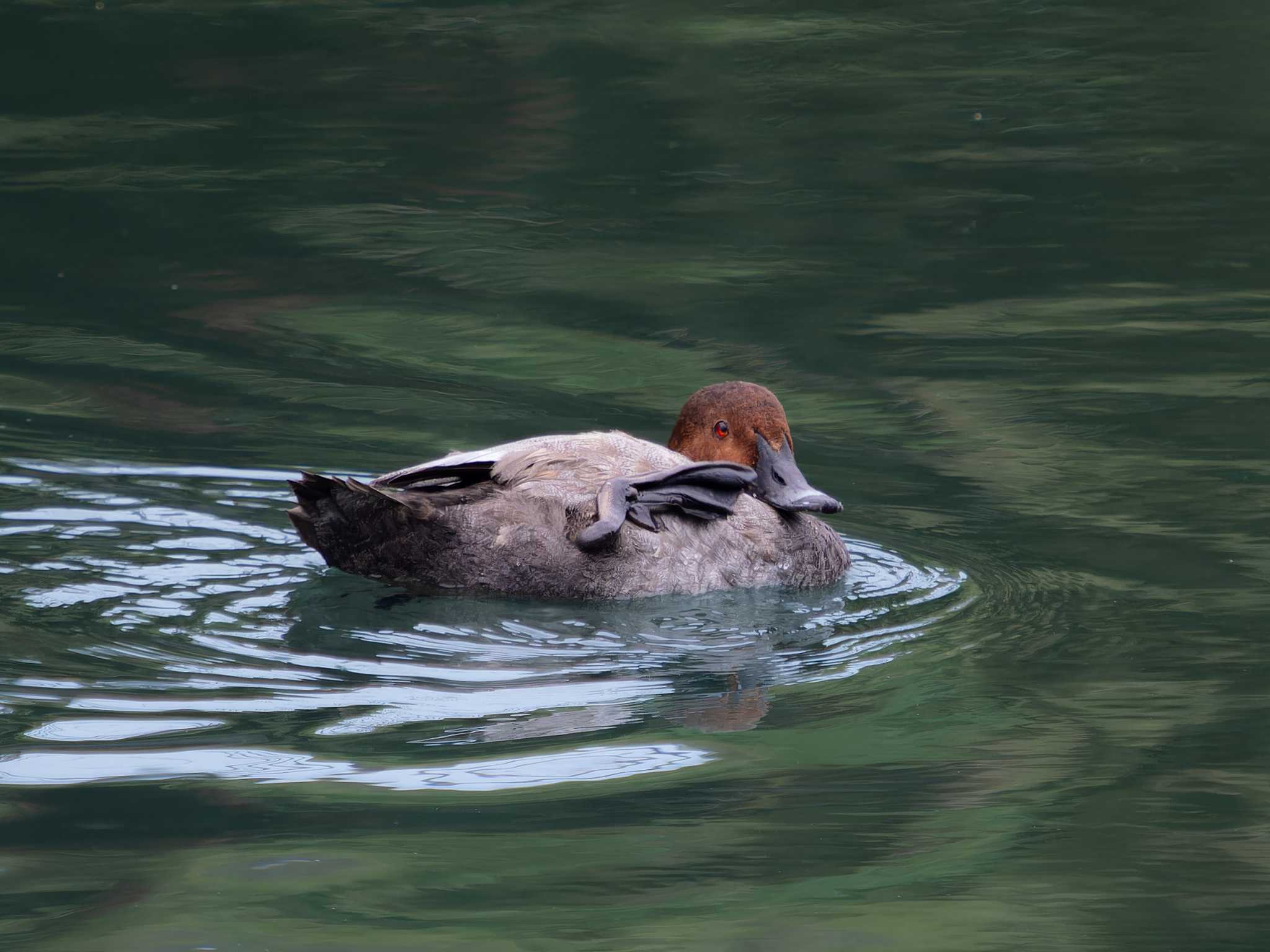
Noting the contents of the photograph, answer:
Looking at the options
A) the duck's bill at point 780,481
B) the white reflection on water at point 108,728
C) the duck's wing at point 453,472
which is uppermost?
the duck's wing at point 453,472

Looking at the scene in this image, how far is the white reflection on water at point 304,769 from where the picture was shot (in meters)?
4.05

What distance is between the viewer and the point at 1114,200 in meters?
10.0

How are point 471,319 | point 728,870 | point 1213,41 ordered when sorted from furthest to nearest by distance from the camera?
point 1213,41, point 471,319, point 728,870

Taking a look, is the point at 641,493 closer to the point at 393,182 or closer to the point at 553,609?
the point at 553,609

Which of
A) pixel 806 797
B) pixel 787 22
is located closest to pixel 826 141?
pixel 787 22

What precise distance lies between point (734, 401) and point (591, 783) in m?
2.47

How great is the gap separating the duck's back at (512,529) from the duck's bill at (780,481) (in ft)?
1.18

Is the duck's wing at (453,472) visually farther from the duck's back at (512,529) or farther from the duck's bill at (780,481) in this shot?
the duck's bill at (780,481)

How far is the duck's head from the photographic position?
624 centimetres

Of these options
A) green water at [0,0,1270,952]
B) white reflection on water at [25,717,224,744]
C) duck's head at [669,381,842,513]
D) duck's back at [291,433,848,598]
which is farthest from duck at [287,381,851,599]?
white reflection on water at [25,717,224,744]

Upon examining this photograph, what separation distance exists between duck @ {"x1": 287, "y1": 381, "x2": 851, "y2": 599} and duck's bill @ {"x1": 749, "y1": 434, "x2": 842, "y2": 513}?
53 millimetres

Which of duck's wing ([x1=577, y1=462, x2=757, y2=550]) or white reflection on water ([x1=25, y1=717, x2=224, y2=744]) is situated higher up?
duck's wing ([x1=577, y1=462, x2=757, y2=550])

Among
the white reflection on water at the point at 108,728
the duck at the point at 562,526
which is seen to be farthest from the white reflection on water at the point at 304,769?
the duck at the point at 562,526

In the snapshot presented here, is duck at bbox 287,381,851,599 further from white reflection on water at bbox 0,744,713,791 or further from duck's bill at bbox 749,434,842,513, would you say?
white reflection on water at bbox 0,744,713,791
